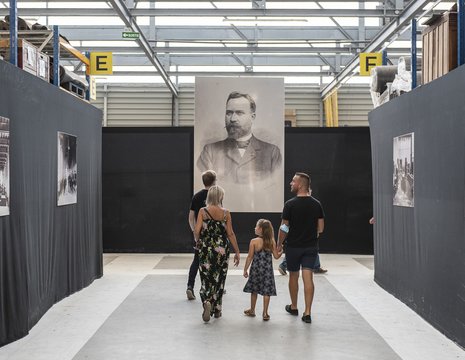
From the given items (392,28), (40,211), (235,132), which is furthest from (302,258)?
(392,28)

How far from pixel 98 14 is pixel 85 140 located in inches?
166

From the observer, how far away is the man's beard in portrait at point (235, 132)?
13.0 meters

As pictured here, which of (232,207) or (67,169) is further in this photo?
(232,207)

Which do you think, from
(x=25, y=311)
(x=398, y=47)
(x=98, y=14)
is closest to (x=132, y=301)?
(x=25, y=311)

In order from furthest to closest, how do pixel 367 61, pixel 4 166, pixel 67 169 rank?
pixel 367 61 < pixel 67 169 < pixel 4 166

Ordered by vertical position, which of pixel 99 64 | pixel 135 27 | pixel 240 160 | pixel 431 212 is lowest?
pixel 431 212

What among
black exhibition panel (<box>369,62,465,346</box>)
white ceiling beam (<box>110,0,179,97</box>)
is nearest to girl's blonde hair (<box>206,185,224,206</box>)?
black exhibition panel (<box>369,62,465,346</box>)

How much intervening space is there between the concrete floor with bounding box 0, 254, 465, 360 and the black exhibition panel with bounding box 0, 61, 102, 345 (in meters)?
0.24

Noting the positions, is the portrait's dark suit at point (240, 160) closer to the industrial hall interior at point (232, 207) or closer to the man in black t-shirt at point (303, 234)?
the industrial hall interior at point (232, 207)

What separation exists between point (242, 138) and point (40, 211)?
A: 633cm

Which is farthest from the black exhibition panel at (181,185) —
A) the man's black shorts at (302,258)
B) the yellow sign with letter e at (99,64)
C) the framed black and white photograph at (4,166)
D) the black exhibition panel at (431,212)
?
the framed black and white photograph at (4,166)

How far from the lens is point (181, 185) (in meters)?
14.0

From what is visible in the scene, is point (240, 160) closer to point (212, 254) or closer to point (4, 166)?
point (212, 254)

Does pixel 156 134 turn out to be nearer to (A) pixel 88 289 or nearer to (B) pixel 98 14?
(B) pixel 98 14
